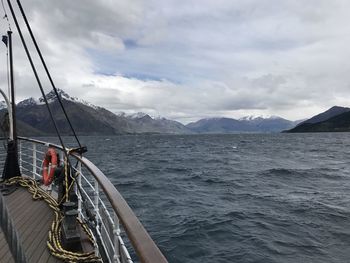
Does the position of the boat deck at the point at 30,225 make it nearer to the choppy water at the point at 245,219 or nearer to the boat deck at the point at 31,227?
the boat deck at the point at 31,227

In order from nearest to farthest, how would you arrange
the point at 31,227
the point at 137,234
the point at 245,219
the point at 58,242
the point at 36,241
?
the point at 137,234 < the point at 58,242 < the point at 36,241 < the point at 31,227 < the point at 245,219

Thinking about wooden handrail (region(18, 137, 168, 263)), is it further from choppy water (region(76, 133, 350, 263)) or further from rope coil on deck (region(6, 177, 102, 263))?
choppy water (region(76, 133, 350, 263))

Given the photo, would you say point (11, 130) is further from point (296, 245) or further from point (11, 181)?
point (296, 245)

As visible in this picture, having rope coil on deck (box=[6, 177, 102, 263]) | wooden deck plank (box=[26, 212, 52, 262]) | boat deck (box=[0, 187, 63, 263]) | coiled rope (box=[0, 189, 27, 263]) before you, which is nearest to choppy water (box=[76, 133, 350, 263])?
rope coil on deck (box=[6, 177, 102, 263])

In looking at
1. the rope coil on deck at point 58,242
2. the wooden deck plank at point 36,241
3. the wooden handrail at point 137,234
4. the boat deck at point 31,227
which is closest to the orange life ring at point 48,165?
the rope coil on deck at point 58,242

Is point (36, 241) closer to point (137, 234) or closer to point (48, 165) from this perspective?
point (48, 165)

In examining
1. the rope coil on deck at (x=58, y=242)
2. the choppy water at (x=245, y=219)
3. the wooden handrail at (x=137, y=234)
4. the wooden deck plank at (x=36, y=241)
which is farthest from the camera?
the choppy water at (x=245, y=219)

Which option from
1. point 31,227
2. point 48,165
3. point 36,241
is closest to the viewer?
point 36,241

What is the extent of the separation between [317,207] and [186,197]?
584 cm

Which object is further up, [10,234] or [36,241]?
[10,234]

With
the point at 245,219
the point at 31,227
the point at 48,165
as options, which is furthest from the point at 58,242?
the point at 245,219

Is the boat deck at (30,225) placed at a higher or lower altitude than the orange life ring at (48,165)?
lower

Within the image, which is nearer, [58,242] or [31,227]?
[58,242]

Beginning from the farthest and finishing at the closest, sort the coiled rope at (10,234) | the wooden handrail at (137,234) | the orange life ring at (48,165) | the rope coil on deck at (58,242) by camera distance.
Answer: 1. the orange life ring at (48,165)
2. the rope coil on deck at (58,242)
3. the wooden handrail at (137,234)
4. the coiled rope at (10,234)
